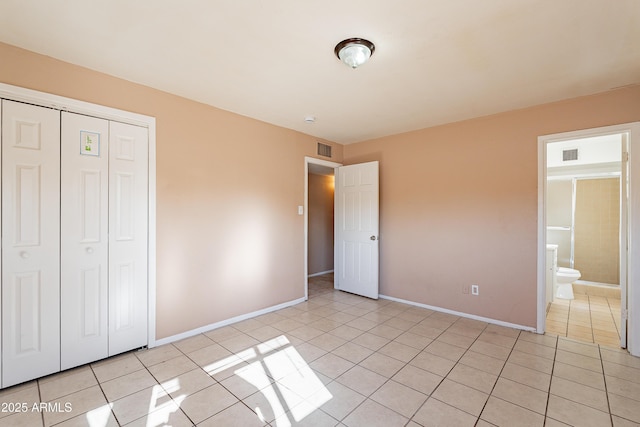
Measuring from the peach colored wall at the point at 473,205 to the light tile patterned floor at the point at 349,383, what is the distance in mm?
639

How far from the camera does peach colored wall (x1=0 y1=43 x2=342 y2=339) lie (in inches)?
97.3

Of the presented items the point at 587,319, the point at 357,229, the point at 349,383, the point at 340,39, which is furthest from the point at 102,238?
the point at 587,319

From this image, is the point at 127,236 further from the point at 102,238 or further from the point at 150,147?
the point at 150,147

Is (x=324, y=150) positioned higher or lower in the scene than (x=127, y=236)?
higher

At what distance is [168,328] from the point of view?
285cm

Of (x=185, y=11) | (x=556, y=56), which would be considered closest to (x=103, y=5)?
(x=185, y=11)

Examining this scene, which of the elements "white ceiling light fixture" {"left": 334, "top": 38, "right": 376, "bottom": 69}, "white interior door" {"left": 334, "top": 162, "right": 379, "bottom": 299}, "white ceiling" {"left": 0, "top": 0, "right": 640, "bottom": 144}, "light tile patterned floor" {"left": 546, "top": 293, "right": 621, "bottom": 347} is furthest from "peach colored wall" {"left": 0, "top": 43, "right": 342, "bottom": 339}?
"light tile patterned floor" {"left": 546, "top": 293, "right": 621, "bottom": 347}

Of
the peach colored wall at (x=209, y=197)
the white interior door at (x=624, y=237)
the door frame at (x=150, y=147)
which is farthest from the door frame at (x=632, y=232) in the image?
the door frame at (x=150, y=147)

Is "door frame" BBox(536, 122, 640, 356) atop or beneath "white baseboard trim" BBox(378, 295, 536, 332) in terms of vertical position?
atop

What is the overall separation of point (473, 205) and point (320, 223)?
3.42m

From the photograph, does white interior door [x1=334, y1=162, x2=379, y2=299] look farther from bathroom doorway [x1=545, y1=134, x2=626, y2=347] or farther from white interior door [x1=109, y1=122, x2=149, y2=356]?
white interior door [x1=109, y1=122, x2=149, y2=356]

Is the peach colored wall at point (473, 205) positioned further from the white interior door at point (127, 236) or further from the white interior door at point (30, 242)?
the white interior door at point (30, 242)

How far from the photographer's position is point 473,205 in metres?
3.57

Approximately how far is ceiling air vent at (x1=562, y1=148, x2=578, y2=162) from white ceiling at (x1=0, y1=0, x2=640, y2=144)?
2536mm
